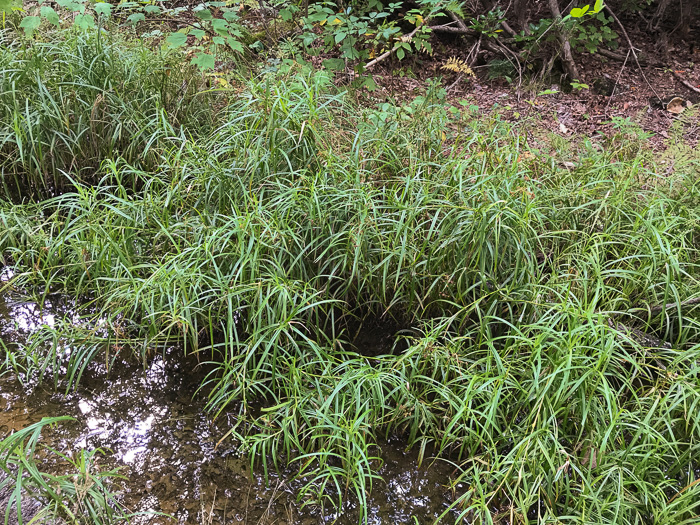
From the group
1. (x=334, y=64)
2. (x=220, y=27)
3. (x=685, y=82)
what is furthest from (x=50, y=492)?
(x=685, y=82)

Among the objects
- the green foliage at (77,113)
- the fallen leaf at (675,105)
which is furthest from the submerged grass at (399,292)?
the fallen leaf at (675,105)

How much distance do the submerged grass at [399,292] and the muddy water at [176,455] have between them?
0.08m

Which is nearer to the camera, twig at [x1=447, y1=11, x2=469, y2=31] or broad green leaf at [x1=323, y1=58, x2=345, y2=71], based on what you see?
broad green leaf at [x1=323, y1=58, x2=345, y2=71]

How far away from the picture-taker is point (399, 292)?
7.58 feet

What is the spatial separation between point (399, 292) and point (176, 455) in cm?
123

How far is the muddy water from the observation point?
1737 millimetres

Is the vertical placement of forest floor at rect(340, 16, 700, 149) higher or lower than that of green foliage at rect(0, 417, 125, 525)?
higher

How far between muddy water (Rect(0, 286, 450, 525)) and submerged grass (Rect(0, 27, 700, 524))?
0.08 metres

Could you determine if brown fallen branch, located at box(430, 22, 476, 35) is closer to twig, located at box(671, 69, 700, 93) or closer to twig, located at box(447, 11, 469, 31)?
twig, located at box(447, 11, 469, 31)

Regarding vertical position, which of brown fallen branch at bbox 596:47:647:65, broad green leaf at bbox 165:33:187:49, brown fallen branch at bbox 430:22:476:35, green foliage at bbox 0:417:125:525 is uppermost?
broad green leaf at bbox 165:33:187:49

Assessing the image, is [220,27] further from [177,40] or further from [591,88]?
[591,88]

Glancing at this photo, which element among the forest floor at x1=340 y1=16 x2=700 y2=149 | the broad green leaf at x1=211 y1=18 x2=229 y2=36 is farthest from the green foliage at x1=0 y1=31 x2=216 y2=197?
the forest floor at x1=340 y1=16 x2=700 y2=149

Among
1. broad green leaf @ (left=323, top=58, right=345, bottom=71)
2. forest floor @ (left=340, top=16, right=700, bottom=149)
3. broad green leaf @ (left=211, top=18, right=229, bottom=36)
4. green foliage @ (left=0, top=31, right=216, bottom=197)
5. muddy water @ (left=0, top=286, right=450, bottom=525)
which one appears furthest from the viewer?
forest floor @ (left=340, top=16, right=700, bottom=149)

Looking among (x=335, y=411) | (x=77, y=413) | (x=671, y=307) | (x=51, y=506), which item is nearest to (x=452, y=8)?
A: (x=671, y=307)
